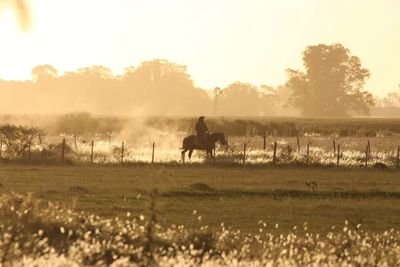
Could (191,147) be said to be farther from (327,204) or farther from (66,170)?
(327,204)

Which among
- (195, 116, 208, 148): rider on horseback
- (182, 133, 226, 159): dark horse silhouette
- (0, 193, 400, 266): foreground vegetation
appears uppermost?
(195, 116, 208, 148): rider on horseback

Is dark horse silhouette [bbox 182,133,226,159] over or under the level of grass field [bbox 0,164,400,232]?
over

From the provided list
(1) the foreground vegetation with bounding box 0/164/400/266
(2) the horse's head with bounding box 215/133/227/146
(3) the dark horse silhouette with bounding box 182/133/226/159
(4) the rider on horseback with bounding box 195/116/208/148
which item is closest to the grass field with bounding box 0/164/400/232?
(1) the foreground vegetation with bounding box 0/164/400/266

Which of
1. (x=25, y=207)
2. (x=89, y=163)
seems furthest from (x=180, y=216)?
(x=89, y=163)

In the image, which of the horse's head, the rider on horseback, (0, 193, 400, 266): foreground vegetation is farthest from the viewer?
the horse's head

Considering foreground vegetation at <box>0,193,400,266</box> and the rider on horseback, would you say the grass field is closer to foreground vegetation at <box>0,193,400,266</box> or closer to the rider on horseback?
foreground vegetation at <box>0,193,400,266</box>

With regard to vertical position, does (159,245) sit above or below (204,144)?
below

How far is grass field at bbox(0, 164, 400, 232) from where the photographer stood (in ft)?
100

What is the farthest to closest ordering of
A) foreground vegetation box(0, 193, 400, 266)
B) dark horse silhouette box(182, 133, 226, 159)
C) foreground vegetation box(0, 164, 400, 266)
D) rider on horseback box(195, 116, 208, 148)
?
1. dark horse silhouette box(182, 133, 226, 159)
2. rider on horseback box(195, 116, 208, 148)
3. foreground vegetation box(0, 164, 400, 266)
4. foreground vegetation box(0, 193, 400, 266)

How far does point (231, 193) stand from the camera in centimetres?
3862

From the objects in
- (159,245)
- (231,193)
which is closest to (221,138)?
(231,193)

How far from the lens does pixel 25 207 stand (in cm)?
2133

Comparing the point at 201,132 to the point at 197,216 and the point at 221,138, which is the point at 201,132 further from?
the point at 197,216

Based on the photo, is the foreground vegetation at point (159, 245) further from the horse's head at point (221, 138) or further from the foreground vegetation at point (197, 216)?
the horse's head at point (221, 138)
